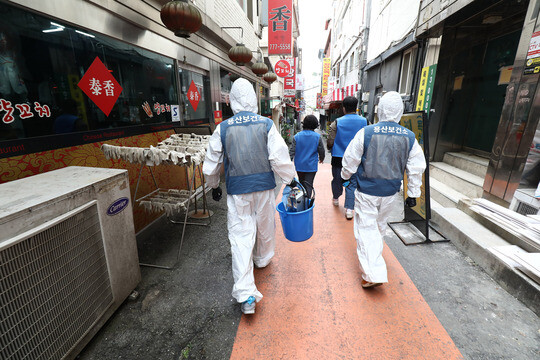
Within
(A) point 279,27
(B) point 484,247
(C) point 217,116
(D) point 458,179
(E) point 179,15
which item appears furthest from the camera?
(A) point 279,27

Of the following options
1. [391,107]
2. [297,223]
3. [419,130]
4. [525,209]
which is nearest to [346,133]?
[419,130]

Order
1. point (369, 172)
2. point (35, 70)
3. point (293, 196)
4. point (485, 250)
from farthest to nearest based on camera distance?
point (485, 250)
point (293, 196)
point (369, 172)
point (35, 70)

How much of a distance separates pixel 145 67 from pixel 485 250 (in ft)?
17.9

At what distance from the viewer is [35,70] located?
2334 mm

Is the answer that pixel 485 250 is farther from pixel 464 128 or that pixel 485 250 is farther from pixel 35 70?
pixel 35 70

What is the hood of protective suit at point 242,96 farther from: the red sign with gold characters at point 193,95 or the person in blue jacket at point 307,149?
the red sign with gold characters at point 193,95

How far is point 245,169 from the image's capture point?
7.74ft

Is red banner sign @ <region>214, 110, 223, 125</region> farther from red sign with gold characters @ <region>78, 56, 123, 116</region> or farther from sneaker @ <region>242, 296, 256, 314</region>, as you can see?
sneaker @ <region>242, 296, 256, 314</region>

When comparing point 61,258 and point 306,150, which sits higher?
point 306,150

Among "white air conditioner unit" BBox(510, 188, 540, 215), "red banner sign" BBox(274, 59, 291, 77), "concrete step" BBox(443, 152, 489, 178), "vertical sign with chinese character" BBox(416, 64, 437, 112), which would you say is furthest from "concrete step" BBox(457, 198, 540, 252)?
"red banner sign" BBox(274, 59, 291, 77)

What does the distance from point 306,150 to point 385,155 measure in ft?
6.01

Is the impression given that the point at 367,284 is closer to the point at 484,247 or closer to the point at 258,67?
the point at 484,247

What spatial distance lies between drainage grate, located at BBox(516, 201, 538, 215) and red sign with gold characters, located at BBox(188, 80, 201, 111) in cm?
594

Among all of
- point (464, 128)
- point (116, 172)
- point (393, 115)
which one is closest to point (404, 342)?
point (393, 115)
